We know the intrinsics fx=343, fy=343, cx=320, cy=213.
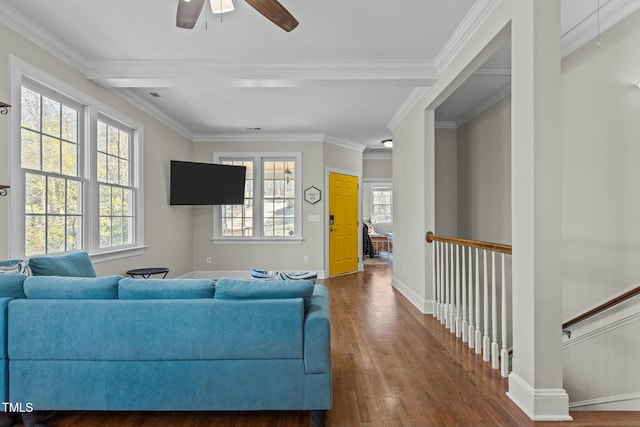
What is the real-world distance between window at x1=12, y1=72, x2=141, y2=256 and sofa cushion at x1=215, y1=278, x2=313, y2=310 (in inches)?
81.0

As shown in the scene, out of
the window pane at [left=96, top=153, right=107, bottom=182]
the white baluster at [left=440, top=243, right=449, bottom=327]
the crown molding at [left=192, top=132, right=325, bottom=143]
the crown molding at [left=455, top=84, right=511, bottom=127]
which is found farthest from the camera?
the crown molding at [left=192, top=132, right=325, bottom=143]

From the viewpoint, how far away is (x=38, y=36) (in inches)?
114

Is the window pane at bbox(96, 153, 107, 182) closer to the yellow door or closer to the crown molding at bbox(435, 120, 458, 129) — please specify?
the yellow door

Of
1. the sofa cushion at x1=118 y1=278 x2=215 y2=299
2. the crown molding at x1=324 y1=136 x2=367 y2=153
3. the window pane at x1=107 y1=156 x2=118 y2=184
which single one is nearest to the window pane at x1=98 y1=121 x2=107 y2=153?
the window pane at x1=107 y1=156 x2=118 y2=184

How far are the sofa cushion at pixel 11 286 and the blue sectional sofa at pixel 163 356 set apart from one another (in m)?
0.06

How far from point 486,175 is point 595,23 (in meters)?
2.28

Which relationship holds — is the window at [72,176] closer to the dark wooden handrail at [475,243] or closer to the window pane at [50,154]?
the window pane at [50,154]

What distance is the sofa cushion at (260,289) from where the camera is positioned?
6.30 feet

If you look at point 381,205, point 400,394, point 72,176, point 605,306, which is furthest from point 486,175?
point 381,205

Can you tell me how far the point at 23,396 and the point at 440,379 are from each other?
253 centimetres

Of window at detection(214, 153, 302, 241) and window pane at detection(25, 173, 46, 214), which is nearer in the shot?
window pane at detection(25, 173, 46, 214)

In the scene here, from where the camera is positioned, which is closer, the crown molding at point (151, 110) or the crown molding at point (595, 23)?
the crown molding at point (595, 23)

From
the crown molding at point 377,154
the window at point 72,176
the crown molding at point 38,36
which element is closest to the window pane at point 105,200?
the window at point 72,176

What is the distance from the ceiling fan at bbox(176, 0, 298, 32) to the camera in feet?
6.49
